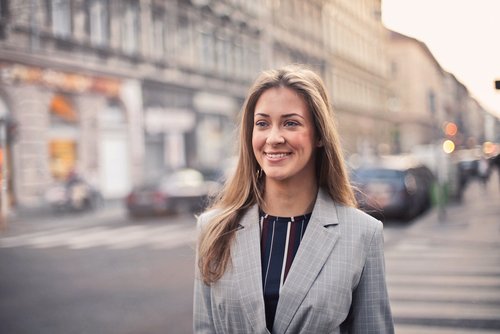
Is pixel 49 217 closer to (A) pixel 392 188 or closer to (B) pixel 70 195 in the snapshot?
(B) pixel 70 195

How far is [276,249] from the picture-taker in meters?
2.42

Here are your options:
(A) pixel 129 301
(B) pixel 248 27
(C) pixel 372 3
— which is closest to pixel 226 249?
(A) pixel 129 301

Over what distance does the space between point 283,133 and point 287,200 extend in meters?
0.28

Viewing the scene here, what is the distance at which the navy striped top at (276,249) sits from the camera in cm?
234

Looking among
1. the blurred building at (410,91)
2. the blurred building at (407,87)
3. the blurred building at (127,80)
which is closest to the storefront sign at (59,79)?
the blurred building at (127,80)

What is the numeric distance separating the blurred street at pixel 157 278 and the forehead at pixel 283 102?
1.17m

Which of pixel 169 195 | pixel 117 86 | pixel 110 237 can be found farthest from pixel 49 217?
pixel 117 86

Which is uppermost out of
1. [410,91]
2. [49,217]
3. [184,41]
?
[410,91]

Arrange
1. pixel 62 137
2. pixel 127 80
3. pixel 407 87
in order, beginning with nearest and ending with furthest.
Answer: pixel 62 137
pixel 127 80
pixel 407 87

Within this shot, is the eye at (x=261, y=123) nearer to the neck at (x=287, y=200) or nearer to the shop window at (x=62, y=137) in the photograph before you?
the neck at (x=287, y=200)

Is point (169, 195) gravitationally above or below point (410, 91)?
below

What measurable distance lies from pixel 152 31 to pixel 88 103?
6.10m

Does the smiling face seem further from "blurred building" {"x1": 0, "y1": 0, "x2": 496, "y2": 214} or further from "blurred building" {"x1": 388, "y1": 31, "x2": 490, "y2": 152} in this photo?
"blurred building" {"x1": 388, "y1": 31, "x2": 490, "y2": 152}

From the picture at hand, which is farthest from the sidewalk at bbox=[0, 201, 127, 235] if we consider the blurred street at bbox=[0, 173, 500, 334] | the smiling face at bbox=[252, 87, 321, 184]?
the smiling face at bbox=[252, 87, 321, 184]
